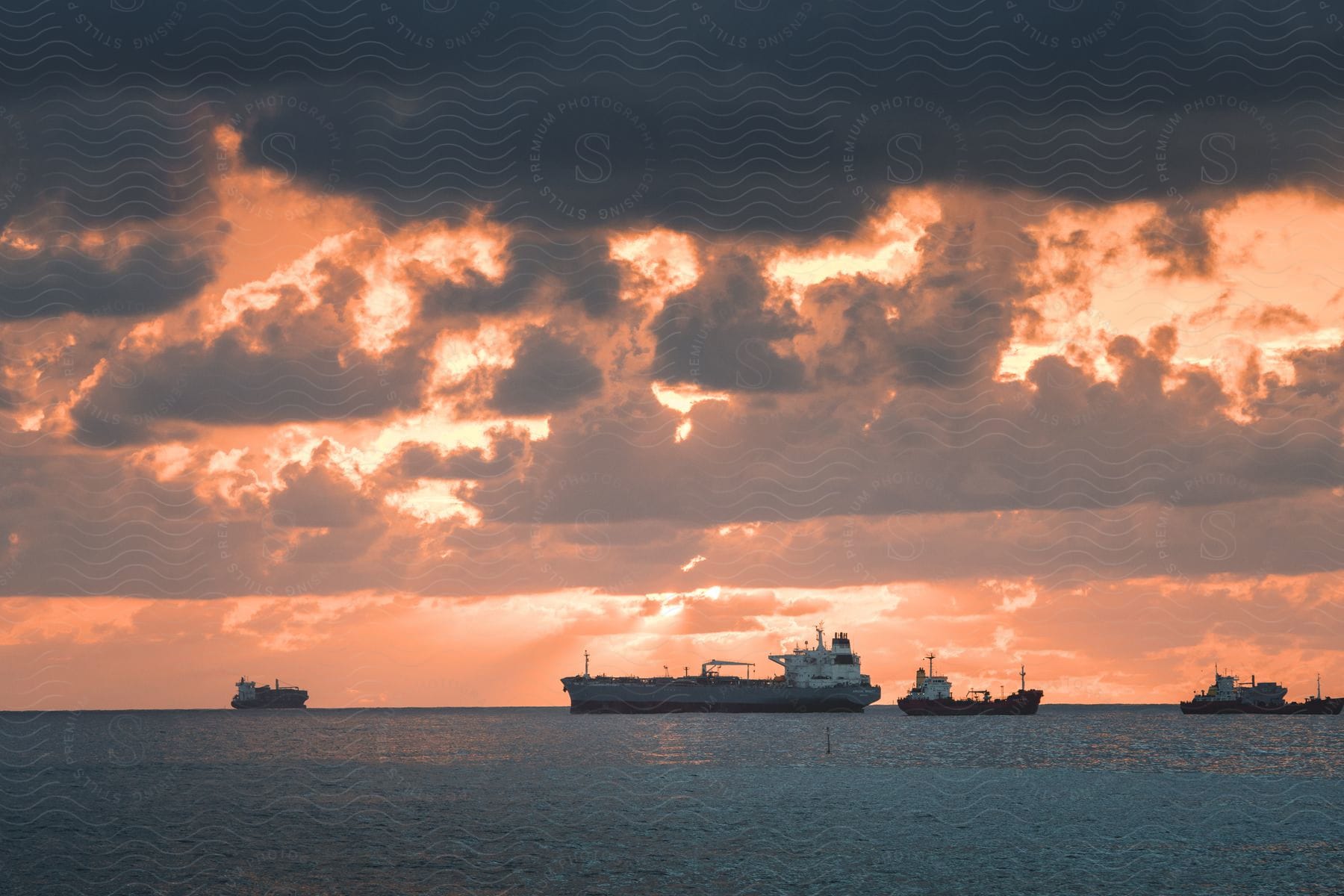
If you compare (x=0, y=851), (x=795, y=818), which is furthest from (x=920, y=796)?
(x=0, y=851)

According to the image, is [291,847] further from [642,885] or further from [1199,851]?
[1199,851]

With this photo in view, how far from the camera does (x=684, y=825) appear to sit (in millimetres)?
77125

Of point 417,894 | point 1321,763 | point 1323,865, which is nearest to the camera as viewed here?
point 417,894

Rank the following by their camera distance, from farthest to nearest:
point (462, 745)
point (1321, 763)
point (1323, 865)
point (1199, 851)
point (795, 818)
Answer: point (462, 745) < point (1321, 763) < point (795, 818) < point (1199, 851) < point (1323, 865)

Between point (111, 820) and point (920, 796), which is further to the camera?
point (920, 796)

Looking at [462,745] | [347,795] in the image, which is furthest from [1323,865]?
[462,745]

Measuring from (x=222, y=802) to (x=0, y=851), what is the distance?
24139mm

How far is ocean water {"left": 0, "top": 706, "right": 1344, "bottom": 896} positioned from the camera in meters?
59.1

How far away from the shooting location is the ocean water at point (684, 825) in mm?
59062

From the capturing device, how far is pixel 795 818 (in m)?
80.5

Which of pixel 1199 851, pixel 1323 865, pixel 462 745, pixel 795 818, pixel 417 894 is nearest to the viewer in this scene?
pixel 417 894

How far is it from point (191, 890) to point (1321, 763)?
11579 centimetres

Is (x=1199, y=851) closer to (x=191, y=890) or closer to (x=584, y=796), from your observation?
(x=584, y=796)

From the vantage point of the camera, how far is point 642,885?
56500 mm
